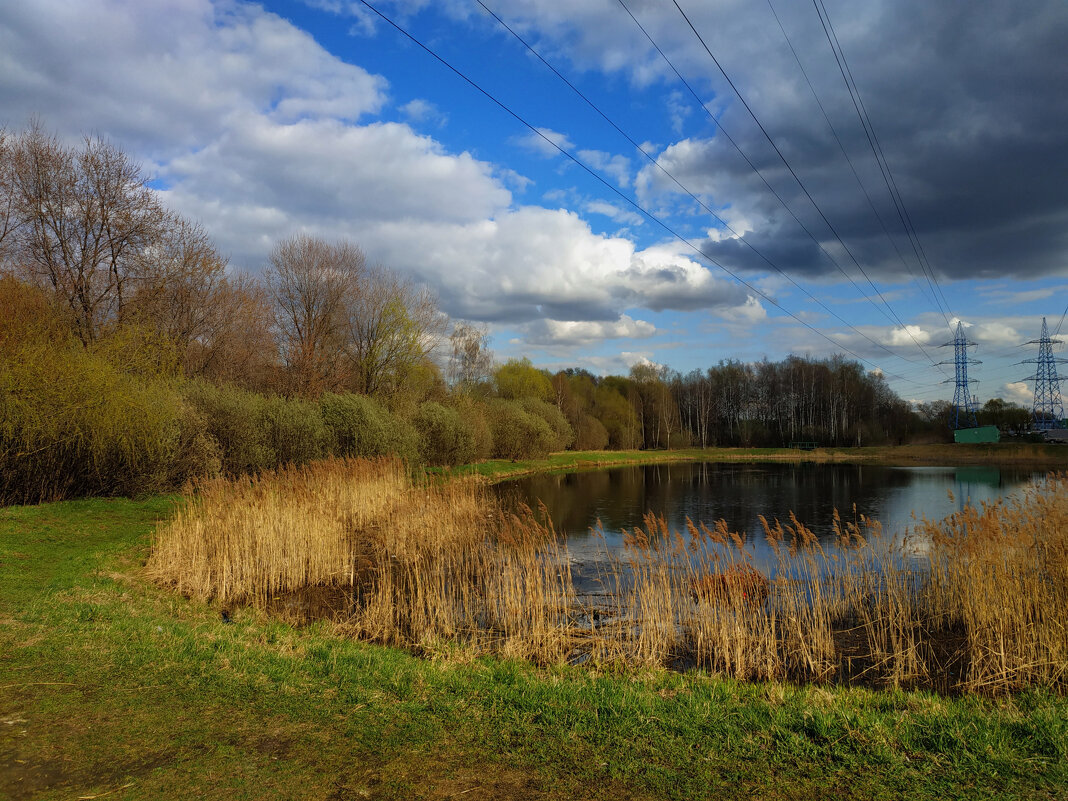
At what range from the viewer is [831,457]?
61.6 m

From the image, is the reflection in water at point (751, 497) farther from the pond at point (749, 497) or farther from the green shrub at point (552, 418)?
the green shrub at point (552, 418)

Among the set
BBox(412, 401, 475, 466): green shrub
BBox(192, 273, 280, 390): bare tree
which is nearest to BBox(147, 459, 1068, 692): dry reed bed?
BBox(192, 273, 280, 390): bare tree

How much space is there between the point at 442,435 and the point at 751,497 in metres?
16.0

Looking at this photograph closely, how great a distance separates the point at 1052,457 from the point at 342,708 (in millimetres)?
59694

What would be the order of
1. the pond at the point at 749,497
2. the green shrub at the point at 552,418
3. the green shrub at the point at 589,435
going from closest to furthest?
the pond at the point at 749,497 < the green shrub at the point at 552,418 < the green shrub at the point at 589,435

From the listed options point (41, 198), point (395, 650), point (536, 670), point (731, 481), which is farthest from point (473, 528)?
point (731, 481)

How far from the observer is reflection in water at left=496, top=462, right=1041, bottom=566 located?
19.5 metres

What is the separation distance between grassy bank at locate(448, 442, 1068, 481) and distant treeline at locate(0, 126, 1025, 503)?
2.22 metres

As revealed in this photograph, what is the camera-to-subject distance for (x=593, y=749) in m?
4.32

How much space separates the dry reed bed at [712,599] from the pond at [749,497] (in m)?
3.18

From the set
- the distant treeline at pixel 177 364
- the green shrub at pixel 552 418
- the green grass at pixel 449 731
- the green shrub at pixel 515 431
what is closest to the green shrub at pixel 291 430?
the distant treeline at pixel 177 364

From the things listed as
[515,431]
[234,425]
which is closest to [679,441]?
[515,431]

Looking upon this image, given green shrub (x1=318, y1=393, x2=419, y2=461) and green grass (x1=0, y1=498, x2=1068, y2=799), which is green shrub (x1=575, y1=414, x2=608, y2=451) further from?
green grass (x1=0, y1=498, x2=1068, y2=799)

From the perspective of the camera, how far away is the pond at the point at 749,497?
18.7 m
